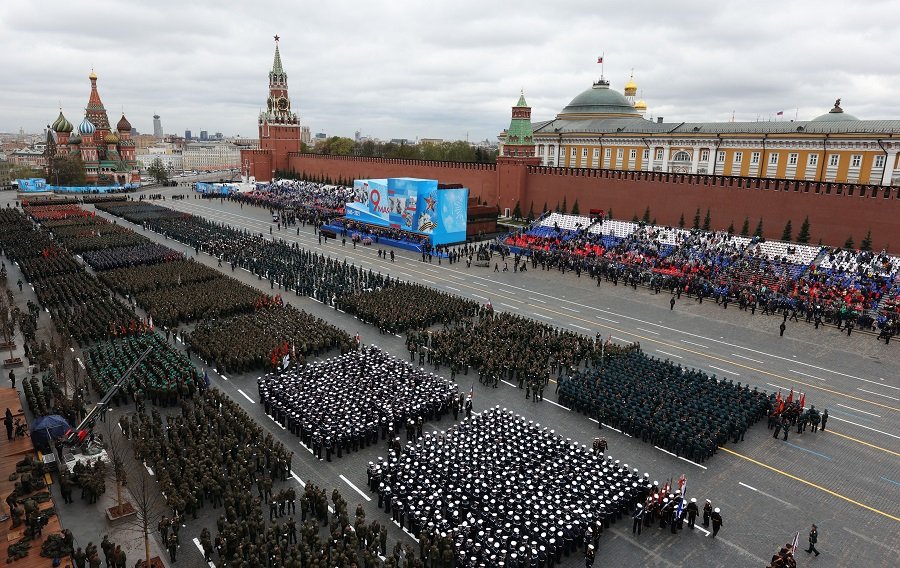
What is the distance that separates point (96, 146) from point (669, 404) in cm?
8699

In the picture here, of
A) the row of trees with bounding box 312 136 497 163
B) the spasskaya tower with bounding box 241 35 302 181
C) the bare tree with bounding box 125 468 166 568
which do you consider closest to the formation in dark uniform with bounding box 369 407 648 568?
the bare tree with bounding box 125 468 166 568

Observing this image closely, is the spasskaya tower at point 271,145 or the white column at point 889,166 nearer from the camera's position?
the white column at point 889,166

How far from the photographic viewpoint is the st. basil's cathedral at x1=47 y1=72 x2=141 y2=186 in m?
77.5

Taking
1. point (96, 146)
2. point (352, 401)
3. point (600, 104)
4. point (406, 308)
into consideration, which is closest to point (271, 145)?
point (96, 146)

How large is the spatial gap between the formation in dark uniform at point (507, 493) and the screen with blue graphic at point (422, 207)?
25.1m

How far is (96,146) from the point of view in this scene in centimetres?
7819

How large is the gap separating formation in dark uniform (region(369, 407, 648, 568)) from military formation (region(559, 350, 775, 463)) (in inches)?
78.2

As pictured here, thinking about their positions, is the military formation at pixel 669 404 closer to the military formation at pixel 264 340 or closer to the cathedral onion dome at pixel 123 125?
the military formation at pixel 264 340

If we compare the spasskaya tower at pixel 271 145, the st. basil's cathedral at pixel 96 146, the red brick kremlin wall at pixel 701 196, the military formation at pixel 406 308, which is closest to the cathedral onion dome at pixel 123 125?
the st. basil's cathedral at pixel 96 146

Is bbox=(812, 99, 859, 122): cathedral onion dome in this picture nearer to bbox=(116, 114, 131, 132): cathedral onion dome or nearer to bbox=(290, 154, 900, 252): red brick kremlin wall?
bbox=(290, 154, 900, 252): red brick kremlin wall

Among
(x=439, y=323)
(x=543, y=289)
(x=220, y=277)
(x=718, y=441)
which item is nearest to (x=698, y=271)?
(x=543, y=289)

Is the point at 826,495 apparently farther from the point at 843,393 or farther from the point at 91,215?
the point at 91,215

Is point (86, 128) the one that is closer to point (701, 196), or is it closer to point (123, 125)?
point (123, 125)

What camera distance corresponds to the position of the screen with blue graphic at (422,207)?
37344 millimetres
